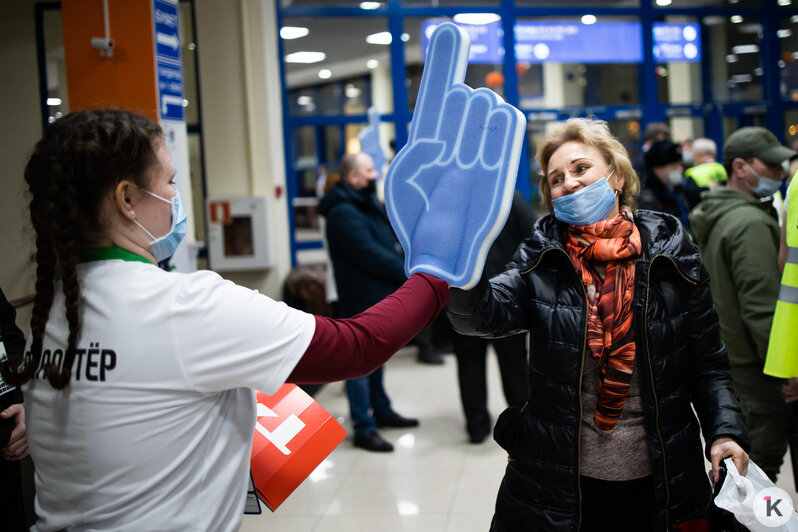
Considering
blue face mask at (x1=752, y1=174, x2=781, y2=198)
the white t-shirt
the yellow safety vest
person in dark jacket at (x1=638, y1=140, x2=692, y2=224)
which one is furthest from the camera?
person in dark jacket at (x1=638, y1=140, x2=692, y2=224)

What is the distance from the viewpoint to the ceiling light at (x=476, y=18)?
24.8 feet

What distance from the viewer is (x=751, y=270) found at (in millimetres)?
2816

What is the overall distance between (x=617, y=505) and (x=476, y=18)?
660cm

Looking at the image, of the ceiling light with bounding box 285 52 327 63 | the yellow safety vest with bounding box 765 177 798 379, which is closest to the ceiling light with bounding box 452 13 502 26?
the ceiling light with bounding box 285 52 327 63

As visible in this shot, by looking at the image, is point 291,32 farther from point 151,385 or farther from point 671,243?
point 151,385

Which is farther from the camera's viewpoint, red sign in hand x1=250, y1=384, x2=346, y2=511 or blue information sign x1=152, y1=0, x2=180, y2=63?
blue information sign x1=152, y1=0, x2=180, y2=63

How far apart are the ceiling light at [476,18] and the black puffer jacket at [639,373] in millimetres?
6172

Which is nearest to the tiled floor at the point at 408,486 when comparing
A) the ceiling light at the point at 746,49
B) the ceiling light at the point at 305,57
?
the ceiling light at the point at 305,57

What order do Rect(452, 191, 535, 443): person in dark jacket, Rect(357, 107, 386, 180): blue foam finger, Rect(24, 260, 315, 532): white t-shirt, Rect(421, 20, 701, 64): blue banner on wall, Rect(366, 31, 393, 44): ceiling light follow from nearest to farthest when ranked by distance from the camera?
Rect(24, 260, 315, 532): white t-shirt < Rect(452, 191, 535, 443): person in dark jacket < Rect(357, 107, 386, 180): blue foam finger < Rect(366, 31, 393, 44): ceiling light < Rect(421, 20, 701, 64): blue banner on wall

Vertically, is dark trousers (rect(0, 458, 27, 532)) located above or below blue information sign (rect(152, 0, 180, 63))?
below

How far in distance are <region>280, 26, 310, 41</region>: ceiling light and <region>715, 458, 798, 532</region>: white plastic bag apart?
20.8 ft

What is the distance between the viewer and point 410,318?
4.26 feet

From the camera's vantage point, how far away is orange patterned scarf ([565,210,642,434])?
173 cm

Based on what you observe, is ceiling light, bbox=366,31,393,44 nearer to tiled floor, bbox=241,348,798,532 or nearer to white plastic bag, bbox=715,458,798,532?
tiled floor, bbox=241,348,798,532
